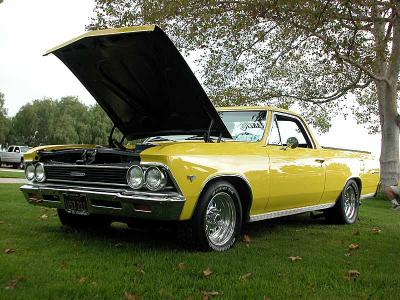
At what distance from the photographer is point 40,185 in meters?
5.91

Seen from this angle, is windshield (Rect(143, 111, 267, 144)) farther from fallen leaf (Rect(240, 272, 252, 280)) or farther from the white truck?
the white truck

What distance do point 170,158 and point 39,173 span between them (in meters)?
1.99

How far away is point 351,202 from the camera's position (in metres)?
8.91

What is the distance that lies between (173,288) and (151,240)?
7.06 feet

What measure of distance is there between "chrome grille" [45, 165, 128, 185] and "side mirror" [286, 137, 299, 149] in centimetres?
269

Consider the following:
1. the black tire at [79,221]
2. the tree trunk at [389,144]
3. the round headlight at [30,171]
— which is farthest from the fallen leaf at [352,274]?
the tree trunk at [389,144]

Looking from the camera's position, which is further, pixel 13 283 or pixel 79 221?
pixel 79 221

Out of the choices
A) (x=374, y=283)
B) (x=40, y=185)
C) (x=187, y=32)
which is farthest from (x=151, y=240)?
(x=187, y=32)

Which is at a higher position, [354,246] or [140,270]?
[140,270]

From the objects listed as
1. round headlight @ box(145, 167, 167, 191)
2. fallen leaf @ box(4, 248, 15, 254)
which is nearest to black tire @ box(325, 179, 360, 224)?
round headlight @ box(145, 167, 167, 191)

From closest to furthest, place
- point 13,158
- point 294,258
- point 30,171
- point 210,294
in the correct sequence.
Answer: point 210,294, point 294,258, point 30,171, point 13,158

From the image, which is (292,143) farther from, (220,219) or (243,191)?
(220,219)

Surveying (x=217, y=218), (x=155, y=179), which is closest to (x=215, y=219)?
(x=217, y=218)

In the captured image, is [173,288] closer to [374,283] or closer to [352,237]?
[374,283]
